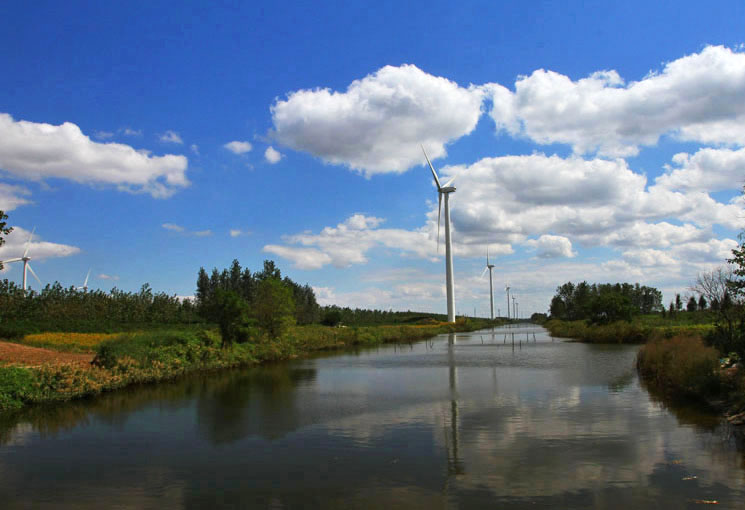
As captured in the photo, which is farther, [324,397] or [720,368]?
[324,397]

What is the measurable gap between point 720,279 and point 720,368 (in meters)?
7.91

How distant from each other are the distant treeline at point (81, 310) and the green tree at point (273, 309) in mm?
21853

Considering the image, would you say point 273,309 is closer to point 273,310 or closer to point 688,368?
point 273,310

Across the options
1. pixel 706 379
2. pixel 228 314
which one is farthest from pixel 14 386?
pixel 706 379

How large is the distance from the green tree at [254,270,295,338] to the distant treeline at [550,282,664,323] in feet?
144

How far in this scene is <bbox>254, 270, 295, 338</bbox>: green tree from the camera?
162 ft

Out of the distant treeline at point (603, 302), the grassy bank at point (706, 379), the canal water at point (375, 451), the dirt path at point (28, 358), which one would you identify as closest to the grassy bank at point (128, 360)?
the canal water at point (375, 451)

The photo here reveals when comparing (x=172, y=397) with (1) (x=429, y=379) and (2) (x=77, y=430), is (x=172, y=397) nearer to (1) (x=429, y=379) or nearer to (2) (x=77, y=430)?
(2) (x=77, y=430)

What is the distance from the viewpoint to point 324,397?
2347 centimetres

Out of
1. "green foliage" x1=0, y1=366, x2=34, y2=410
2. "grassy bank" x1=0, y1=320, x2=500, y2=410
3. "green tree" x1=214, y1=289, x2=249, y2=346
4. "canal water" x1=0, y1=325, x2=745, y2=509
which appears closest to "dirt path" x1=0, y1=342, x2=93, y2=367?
"grassy bank" x1=0, y1=320, x2=500, y2=410

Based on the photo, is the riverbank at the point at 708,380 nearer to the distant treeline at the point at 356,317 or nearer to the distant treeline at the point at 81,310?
the distant treeline at the point at 81,310

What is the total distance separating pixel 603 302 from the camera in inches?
2771

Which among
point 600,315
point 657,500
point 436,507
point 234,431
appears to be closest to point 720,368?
point 657,500

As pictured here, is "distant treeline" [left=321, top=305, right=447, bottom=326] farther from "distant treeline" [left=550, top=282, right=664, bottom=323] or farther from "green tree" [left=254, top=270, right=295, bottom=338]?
"green tree" [left=254, top=270, right=295, bottom=338]
